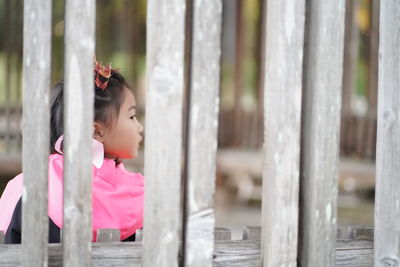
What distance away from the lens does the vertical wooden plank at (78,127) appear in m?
2.10

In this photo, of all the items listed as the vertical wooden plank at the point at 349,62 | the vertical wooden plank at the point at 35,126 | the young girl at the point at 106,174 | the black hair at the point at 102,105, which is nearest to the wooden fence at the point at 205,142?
the vertical wooden plank at the point at 35,126

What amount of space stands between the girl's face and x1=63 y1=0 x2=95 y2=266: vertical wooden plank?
105 centimetres

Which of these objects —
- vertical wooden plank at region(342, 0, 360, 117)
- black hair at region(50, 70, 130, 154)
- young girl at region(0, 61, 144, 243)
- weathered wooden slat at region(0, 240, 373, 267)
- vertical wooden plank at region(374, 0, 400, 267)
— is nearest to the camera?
weathered wooden slat at region(0, 240, 373, 267)

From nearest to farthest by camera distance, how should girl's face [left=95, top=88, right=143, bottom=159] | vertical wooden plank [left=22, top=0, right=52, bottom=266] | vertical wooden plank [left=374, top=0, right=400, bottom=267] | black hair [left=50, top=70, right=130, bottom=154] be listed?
vertical wooden plank [left=22, top=0, right=52, bottom=266] < vertical wooden plank [left=374, top=0, right=400, bottom=267] < black hair [left=50, top=70, right=130, bottom=154] < girl's face [left=95, top=88, right=143, bottom=159]

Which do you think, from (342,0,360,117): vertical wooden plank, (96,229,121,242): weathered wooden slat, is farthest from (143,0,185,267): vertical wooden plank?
(342,0,360,117): vertical wooden plank

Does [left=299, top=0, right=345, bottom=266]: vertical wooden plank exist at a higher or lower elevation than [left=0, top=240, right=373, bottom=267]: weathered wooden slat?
higher

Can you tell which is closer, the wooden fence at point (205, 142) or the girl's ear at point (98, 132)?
the wooden fence at point (205, 142)

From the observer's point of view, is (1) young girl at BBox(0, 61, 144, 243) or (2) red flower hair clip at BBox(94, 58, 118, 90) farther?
(2) red flower hair clip at BBox(94, 58, 118, 90)

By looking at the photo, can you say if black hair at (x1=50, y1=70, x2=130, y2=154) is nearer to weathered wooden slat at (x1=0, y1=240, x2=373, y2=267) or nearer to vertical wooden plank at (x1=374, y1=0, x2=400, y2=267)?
weathered wooden slat at (x1=0, y1=240, x2=373, y2=267)

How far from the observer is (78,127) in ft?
6.95

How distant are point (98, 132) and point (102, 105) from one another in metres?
0.12

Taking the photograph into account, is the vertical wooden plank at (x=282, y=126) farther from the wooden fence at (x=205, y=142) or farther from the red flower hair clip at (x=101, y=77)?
the red flower hair clip at (x=101, y=77)

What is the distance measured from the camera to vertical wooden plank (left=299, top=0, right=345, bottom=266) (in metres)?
2.30

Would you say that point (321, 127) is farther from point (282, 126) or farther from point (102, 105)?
point (102, 105)
